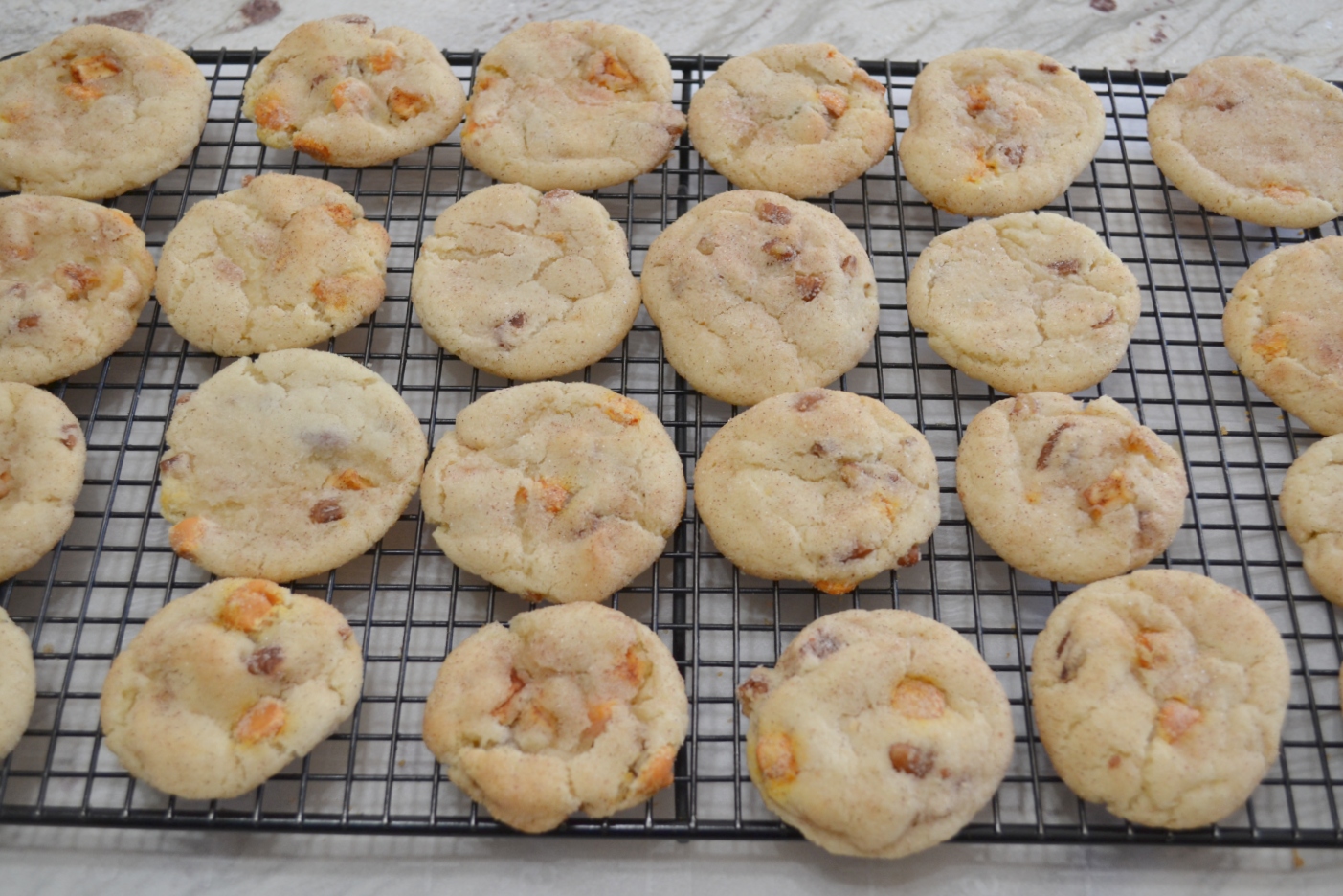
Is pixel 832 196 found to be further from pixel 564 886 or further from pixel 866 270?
pixel 564 886

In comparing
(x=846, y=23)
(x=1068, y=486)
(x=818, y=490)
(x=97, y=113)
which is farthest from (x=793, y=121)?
(x=97, y=113)

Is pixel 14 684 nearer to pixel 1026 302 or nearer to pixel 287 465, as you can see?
pixel 287 465

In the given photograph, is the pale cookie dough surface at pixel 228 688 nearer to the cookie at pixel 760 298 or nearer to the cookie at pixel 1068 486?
the cookie at pixel 760 298

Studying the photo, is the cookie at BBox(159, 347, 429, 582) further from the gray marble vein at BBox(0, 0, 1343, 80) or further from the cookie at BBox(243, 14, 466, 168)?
the gray marble vein at BBox(0, 0, 1343, 80)

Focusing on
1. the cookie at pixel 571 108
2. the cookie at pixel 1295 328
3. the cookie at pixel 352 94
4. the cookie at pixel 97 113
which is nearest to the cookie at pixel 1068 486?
the cookie at pixel 1295 328

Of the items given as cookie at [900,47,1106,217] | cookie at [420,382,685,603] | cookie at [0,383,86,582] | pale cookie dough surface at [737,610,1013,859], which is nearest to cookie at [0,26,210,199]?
cookie at [0,383,86,582]
